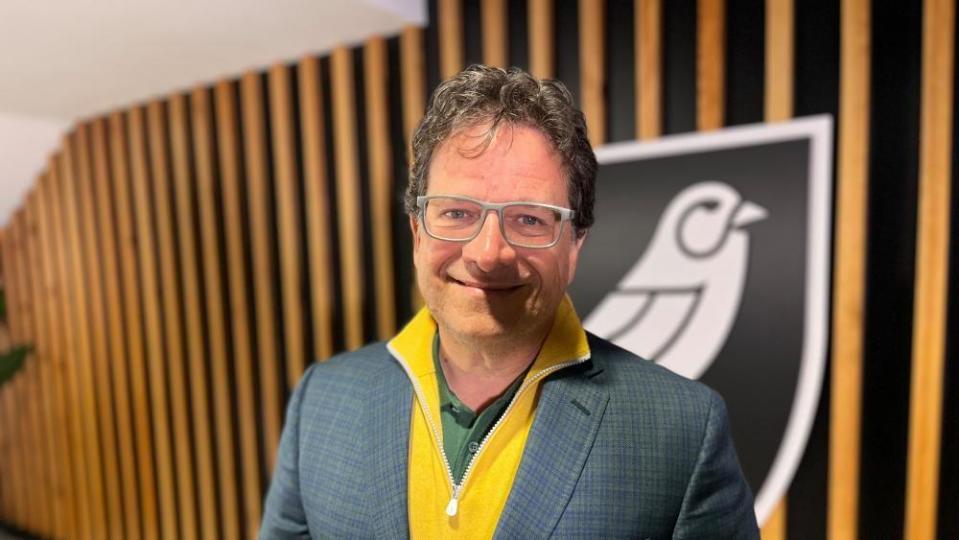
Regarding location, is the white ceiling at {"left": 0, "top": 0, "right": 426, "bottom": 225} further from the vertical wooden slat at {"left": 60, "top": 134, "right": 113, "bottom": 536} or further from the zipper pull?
the zipper pull

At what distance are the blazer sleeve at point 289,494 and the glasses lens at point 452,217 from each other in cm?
55

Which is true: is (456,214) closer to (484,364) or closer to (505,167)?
(505,167)

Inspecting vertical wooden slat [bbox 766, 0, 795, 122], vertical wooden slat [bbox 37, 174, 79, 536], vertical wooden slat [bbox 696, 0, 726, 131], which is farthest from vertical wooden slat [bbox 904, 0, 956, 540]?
vertical wooden slat [bbox 37, 174, 79, 536]

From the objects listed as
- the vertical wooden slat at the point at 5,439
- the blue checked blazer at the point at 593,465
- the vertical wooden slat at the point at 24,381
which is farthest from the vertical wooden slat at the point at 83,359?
the blue checked blazer at the point at 593,465

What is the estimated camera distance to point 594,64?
181 cm

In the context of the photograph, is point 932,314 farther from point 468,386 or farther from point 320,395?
point 320,395

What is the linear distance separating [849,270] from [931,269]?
0.19m

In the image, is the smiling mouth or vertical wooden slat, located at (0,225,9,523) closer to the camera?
the smiling mouth

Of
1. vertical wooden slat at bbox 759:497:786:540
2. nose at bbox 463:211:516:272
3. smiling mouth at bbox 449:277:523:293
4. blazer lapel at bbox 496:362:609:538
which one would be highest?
nose at bbox 463:211:516:272

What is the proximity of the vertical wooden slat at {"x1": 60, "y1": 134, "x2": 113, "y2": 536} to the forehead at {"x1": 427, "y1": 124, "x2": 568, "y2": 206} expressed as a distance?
3359 mm

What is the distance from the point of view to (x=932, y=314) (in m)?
1.49

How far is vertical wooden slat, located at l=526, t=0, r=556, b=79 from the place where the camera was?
6.15 feet

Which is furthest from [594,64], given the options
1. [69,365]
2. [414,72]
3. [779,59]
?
[69,365]

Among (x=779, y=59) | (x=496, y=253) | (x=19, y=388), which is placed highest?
(x=779, y=59)
